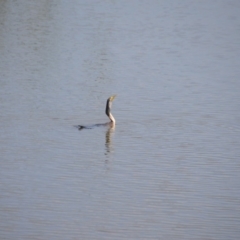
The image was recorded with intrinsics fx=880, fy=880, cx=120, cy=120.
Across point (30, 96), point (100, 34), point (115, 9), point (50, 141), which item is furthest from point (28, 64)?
point (115, 9)

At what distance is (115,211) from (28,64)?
11.2 m

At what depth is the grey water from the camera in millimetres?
11852

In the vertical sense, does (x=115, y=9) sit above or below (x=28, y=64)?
above

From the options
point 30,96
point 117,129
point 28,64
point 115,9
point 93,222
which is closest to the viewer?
point 93,222

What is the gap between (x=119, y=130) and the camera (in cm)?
1661

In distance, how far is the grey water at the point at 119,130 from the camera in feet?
38.9

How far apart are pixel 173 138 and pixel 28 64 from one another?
7.71 meters

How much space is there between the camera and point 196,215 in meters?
11.9

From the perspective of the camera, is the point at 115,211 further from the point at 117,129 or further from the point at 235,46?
the point at 235,46

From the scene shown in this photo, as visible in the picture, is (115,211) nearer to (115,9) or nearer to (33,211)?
(33,211)

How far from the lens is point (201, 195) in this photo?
42.1 ft

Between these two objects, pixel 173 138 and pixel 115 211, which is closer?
pixel 115 211

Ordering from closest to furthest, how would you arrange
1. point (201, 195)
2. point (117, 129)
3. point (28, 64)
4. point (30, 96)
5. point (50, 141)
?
1. point (201, 195)
2. point (50, 141)
3. point (117, 129)
4. point (30, 96)
5. point (28, 64)

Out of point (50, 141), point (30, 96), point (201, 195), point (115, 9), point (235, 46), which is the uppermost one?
point (115, 9)
